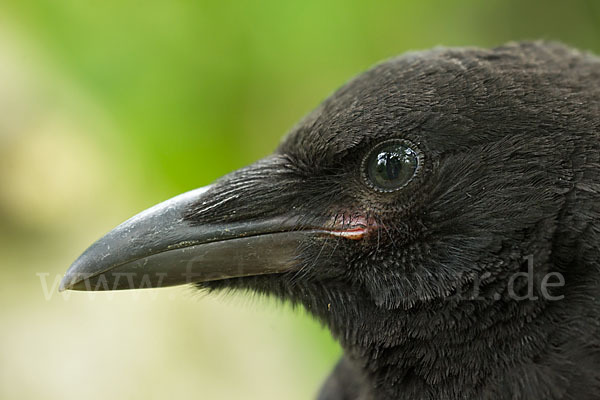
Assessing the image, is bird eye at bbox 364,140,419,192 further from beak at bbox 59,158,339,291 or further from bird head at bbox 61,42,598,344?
beak at bbox 59,158,339,291

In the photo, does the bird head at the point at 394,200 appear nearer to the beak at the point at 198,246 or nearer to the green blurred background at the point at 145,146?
the beak at the point at 198,246

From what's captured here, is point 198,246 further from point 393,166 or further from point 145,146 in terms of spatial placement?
point 145,146

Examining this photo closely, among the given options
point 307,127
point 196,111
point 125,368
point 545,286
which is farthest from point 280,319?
point 545,286

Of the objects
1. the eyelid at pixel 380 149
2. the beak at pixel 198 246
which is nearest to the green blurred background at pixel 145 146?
the beak at pixel 198 246

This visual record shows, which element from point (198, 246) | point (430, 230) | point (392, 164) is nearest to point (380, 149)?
point (392, 164)

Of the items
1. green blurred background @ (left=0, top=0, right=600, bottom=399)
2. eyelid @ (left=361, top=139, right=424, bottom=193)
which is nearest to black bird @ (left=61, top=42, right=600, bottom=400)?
eyelid @ (left=361, top=139, right=424, bottom=193)
